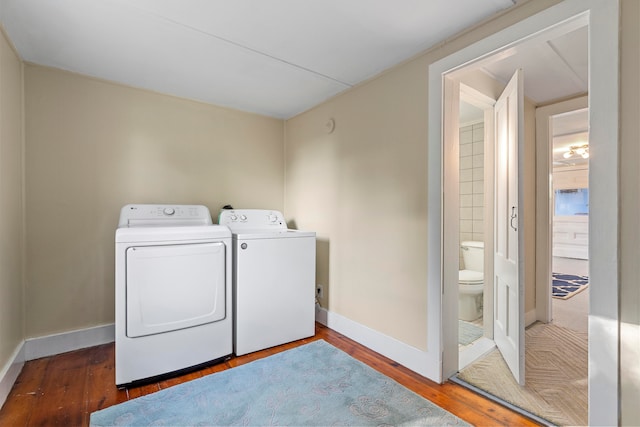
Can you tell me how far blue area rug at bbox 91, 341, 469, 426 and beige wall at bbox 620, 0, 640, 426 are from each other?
71cm

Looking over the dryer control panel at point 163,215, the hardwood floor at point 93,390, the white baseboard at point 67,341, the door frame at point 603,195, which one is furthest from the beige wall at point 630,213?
the white baseboard at point 67,341

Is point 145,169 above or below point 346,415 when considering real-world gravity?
above

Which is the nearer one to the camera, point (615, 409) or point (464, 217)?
point (615, 409)

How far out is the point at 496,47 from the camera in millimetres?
1590

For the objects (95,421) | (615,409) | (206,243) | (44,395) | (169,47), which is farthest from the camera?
(206,243)

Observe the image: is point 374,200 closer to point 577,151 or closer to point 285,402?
point 285,402

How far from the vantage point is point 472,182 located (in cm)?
347

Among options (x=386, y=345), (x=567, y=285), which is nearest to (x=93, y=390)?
(x=386, y=345)

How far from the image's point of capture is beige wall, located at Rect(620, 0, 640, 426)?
1.15 meters

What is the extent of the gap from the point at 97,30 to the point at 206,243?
142 cm

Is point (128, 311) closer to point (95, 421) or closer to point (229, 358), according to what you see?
point (95, 421)

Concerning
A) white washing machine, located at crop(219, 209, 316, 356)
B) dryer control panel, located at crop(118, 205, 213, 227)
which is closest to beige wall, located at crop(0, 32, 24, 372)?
dryer control panel, located at crop(118, 205, 213, 227)

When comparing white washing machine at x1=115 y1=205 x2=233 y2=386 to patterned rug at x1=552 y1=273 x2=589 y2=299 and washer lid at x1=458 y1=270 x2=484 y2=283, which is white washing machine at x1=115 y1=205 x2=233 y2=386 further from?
patterned rug at x1=552 y1=273 x2=589 y2=299

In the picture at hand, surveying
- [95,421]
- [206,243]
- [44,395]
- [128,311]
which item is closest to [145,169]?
[206,243]
